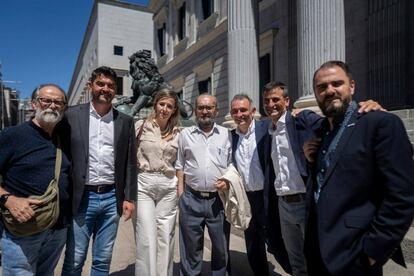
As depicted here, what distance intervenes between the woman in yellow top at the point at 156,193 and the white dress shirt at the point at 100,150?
0.40 metres

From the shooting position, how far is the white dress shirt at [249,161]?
3.41 metres

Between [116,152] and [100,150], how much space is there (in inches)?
5.3

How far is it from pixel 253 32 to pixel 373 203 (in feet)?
33.1

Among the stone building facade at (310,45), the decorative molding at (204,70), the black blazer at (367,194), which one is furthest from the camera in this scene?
the decorative molding at (204,70)

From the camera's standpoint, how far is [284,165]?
9.77 ft

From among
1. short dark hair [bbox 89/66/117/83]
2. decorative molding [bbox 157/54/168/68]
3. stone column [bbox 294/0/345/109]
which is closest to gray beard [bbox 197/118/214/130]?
short dark hair [bbox 89/66/117/83]

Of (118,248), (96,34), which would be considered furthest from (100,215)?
(96,34)

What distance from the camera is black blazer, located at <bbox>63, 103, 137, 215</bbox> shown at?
2.66 metres

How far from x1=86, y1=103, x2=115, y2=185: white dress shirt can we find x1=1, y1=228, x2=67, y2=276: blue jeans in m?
0.54

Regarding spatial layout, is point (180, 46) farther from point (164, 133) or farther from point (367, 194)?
point (367, 194)

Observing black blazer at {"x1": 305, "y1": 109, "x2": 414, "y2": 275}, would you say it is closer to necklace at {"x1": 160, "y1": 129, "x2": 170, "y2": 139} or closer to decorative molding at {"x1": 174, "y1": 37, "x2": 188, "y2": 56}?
necklace at {"x1": 160, "y1": 129, "x2": 170, "y2": 139}

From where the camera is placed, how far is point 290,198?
291 centimetres

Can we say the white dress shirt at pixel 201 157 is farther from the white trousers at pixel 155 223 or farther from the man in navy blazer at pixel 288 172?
the man in navy blazer at pixel 288 172

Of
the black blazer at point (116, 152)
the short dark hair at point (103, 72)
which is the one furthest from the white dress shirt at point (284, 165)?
the short dark hair at point (103, 72)
